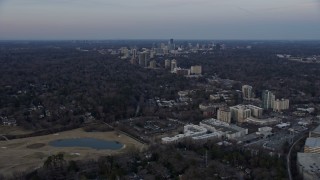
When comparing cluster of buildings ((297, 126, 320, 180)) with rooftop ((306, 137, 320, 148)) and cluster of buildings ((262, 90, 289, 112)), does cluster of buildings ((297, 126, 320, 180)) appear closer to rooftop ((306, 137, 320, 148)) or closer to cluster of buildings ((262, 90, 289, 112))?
rooftop ((306, 137, 320, 148))

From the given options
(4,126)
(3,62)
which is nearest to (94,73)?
(3,62)

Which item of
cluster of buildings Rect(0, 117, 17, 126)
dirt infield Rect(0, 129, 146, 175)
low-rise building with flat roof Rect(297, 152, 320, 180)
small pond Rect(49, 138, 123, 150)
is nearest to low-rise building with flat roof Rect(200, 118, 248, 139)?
dirt infield Rect(0, 129, 146, 175)

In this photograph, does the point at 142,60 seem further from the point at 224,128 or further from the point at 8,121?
the point at 224,128

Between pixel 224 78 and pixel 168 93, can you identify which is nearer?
pixel 168 93

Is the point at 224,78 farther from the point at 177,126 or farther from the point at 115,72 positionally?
the point at 177,126

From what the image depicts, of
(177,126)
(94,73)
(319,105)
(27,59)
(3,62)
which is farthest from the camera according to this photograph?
(27,59)

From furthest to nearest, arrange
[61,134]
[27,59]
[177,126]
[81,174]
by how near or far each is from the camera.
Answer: [27,59] → [177,126] → [61,134] → [81,174]
